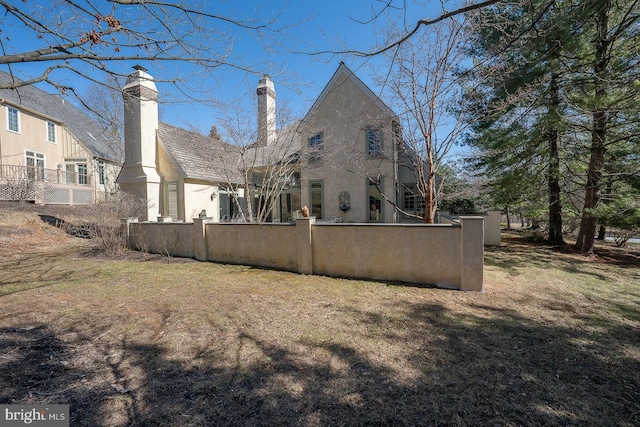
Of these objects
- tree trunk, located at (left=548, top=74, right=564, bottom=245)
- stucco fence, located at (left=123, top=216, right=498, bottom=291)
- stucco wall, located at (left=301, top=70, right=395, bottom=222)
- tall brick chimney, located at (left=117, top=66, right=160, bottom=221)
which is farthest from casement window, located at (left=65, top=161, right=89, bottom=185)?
tree trunk, located at (left=548, top=74, right=564, bottom=245)

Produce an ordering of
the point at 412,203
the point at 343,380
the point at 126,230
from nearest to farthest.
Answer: the point at 343,380, the point at 126,230, the point at 412,203

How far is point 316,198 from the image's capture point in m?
14.6

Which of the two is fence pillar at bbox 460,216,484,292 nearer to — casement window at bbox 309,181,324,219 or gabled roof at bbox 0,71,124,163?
casement window at bbox 309,181,324,219

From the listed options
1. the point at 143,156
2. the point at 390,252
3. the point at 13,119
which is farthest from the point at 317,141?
the point at 13,119

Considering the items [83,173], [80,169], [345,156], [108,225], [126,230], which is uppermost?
[80,169]

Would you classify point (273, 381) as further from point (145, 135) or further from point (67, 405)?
point (145, 135)

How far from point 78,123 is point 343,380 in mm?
30748

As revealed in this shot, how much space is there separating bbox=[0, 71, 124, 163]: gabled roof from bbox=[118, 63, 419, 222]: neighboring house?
10057 mm

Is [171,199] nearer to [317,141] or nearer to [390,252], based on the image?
[317,141]

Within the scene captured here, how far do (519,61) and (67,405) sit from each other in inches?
476

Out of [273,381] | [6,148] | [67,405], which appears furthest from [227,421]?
[6,148]

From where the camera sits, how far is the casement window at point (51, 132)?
20422mm

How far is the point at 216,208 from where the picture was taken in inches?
630

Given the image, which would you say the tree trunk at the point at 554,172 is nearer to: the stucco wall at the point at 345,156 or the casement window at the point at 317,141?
the stucco wall at the point at 345,156
